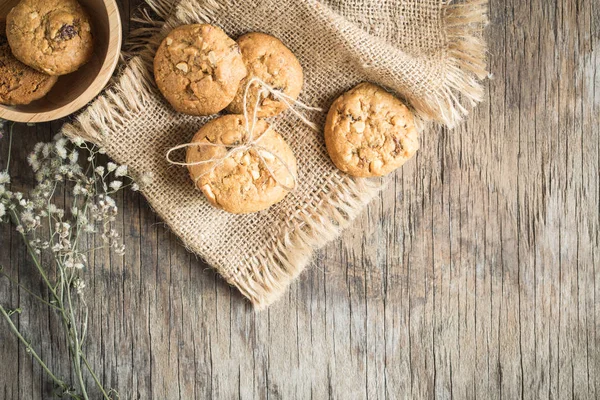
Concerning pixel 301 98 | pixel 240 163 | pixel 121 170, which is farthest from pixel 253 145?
pixel 121 170

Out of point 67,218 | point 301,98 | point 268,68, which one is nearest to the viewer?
point 268,68

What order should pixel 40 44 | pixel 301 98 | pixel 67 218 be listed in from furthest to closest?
pixel 67 218
pixel 301 98
pixel 40 44

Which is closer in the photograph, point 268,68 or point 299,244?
point 268,68

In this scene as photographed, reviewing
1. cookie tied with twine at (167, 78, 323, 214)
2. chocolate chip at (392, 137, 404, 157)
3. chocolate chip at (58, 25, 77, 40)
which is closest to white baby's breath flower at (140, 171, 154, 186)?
cookie tied with twine at (167, 78, 323, 214)

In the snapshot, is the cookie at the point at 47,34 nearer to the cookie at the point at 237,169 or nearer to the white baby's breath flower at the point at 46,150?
the white baby's breath flower at the point at 46,150

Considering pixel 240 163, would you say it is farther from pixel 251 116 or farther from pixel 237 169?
pixel 251 116

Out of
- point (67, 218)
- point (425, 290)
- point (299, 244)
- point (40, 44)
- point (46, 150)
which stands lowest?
point (425, 290)

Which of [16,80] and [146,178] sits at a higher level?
[16,80]

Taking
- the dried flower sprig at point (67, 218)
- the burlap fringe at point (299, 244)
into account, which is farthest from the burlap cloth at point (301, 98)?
the dried flower sprig at point (67, 218)
